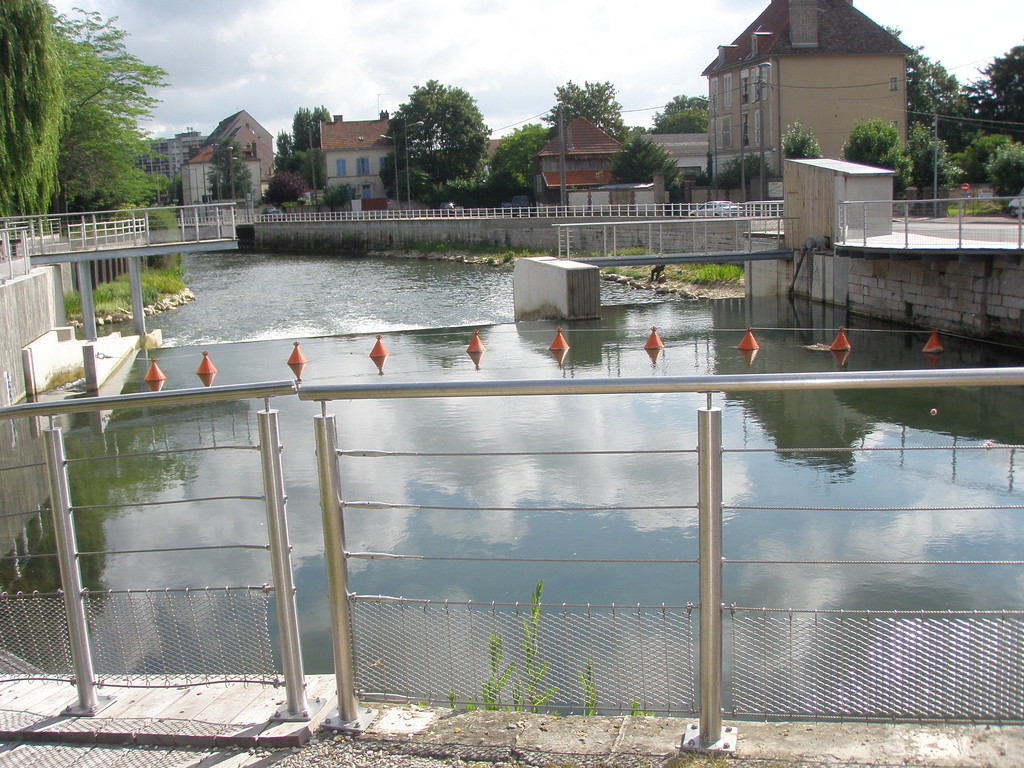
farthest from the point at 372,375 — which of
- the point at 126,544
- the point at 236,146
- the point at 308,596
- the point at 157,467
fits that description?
the point at 236,146

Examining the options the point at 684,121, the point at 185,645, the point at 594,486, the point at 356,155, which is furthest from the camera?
the point at 684,121

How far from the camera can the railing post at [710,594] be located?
2910 millimetres

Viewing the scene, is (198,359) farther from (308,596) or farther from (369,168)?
(369,168)

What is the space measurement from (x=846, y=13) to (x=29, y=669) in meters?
65.8

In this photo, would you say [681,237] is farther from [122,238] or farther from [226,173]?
[226,173]

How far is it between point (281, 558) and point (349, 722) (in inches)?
22.6

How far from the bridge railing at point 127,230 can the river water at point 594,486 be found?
8.69 m

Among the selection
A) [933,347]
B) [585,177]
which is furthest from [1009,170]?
[585,177]

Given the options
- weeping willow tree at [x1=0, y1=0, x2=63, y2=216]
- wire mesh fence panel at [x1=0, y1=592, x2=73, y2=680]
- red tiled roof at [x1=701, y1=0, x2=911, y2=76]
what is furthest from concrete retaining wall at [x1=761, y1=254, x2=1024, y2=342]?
red tiled roof at [x1=701, y1=0, x2=911, y2=76]

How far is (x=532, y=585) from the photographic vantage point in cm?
762

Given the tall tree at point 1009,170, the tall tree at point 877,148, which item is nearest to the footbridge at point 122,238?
the tall tree at point 877,148

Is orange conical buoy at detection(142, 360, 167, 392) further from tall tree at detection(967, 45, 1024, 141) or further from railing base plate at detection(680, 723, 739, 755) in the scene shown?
tall tree at detection(967, 45, 1024, 141)

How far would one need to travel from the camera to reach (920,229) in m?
24.6

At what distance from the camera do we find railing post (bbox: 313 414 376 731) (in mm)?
3113
